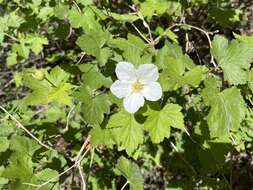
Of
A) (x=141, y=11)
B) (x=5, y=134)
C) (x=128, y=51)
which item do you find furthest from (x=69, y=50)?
(x=128, y=51)

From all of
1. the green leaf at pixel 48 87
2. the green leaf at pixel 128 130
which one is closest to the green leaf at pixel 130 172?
the green leaf at pixel 128 130

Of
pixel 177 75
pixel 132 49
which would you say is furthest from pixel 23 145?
pixel 177 75


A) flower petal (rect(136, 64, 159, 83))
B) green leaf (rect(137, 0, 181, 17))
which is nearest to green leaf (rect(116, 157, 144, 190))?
flower petal (rect(136, 64, 159, 83))

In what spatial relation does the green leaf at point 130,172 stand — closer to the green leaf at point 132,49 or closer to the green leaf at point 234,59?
the green leaf at point 132,49

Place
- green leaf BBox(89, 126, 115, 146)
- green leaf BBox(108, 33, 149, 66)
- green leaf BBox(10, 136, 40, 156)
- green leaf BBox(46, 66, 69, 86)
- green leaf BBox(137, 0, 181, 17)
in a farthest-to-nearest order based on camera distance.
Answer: green leaf BBox(137, 0, 181, 17) → green leaf BBox(46, 66, 69, 86) → green leaf BBox(10, 136, 40, 156) → green leaf BBox(89, 126, 115, 146) → green leaf BBox(108, 33, 149, 66)

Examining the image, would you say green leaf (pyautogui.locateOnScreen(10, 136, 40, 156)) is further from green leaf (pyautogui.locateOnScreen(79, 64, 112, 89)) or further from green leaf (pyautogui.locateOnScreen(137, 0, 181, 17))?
green leaf (pyautogui.locateOnScreen(137, 0, 181, 17))

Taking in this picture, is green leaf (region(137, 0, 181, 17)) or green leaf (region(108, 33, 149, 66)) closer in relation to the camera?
green leaf (region(108, 33, 149, 66))

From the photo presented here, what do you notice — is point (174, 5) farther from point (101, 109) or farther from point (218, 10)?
point (101, 109)

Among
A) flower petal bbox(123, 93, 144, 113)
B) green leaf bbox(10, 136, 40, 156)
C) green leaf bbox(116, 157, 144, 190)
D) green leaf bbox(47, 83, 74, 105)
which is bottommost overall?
green leaf bbox(116, 157, 144, 190)
